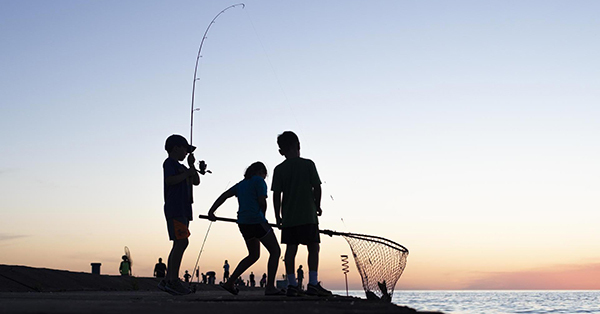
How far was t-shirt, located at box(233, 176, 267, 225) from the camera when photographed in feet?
31.2

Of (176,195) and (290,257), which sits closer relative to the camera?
(290,257)

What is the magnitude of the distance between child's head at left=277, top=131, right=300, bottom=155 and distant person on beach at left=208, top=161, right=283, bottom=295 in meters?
0.84

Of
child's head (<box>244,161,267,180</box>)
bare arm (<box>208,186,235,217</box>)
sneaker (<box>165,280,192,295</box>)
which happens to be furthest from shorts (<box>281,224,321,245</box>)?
→ bare arm (<box>208,186,235,217</box>)

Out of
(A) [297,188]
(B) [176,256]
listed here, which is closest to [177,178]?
(B) [176,256]

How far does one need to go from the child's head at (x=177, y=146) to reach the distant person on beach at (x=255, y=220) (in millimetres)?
922

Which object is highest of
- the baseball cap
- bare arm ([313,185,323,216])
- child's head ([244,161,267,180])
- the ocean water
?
the baseball cap

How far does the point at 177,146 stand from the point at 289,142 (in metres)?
1.89

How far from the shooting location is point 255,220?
31.1 ft

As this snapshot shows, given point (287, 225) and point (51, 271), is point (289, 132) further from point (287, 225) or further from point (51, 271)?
point (51, 271)

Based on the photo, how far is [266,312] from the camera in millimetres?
4711

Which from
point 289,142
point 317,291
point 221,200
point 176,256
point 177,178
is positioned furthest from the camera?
point 221,200

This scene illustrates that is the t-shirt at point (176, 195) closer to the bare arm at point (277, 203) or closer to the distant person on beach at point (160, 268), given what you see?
the bare arm at point (277, 203)

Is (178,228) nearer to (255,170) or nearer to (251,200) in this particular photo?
(251,200)

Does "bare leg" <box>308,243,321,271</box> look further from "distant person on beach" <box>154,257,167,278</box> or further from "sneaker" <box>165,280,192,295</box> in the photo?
"distant person on beach" <box>154,257,167,278</box>
